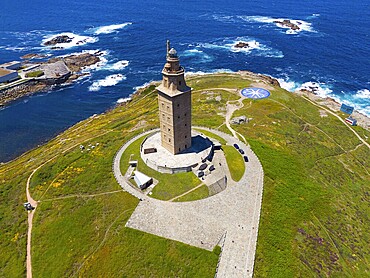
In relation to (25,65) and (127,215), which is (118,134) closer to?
(127,215)

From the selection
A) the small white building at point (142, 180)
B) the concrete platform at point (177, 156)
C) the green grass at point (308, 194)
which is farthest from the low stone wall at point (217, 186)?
the small white building at point (142, 180)

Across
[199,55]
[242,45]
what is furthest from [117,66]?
[242,45]

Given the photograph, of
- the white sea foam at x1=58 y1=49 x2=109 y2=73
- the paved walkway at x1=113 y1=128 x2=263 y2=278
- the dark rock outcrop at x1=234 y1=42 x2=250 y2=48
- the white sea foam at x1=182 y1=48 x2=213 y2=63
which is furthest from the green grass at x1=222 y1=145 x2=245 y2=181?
the dark rock outcrop at x1=234 y1=42 x2=250 y2=48

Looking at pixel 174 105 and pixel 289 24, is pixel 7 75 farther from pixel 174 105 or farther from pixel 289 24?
pixel 289 24

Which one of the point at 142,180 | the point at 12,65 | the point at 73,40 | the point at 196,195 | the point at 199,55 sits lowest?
the point at 199,55

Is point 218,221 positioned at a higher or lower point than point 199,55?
higher

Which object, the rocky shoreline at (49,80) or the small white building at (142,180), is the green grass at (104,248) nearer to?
the small white building at (142,180)
